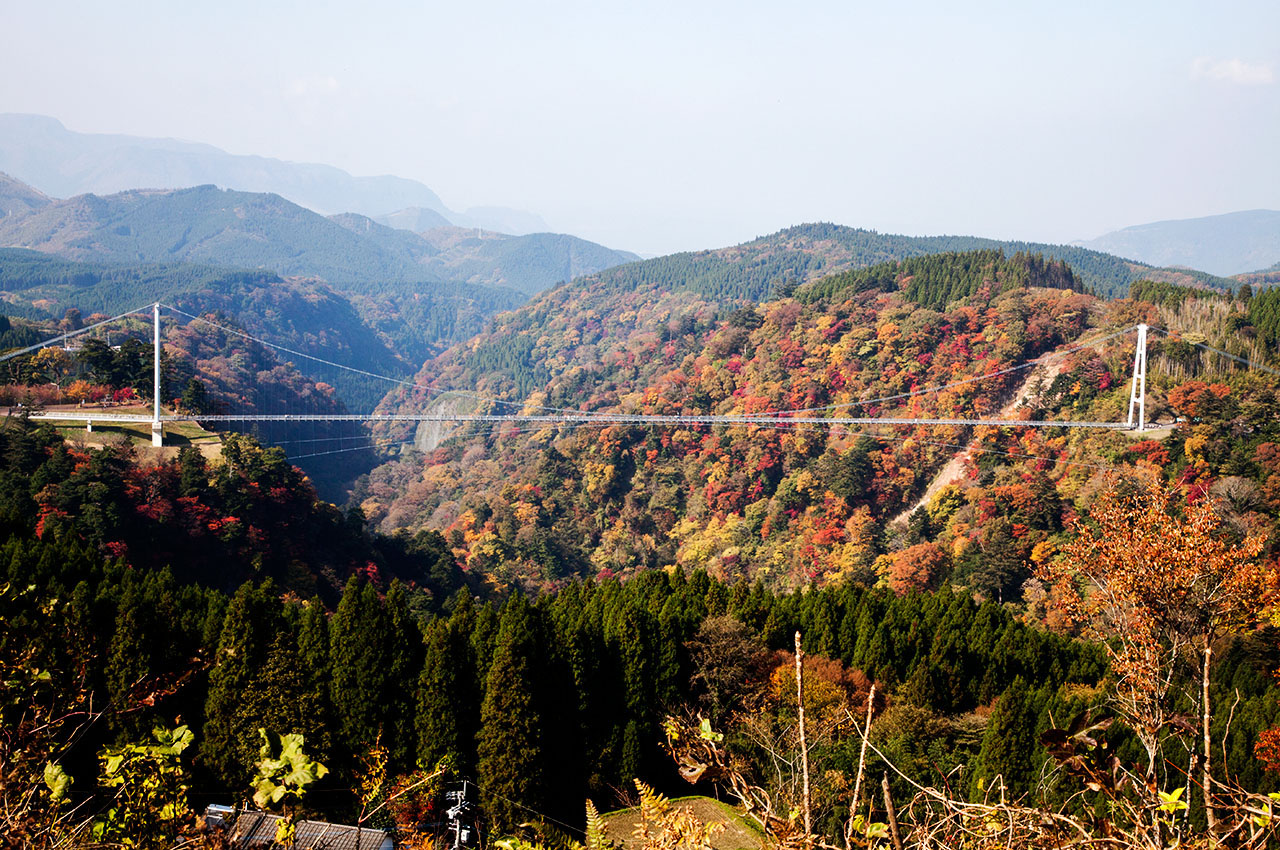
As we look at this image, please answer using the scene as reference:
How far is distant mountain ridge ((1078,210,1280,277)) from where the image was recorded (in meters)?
146

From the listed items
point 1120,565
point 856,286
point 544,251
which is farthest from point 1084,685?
point 544,251

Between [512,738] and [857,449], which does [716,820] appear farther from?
[857,449]

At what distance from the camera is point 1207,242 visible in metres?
156

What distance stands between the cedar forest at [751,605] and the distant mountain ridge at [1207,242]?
397 ft

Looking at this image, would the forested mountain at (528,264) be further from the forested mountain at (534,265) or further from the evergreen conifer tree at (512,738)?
the evergreen conifer tree at (512,738)

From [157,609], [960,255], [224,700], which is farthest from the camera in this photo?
[960,255]

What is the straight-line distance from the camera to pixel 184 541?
935 inches

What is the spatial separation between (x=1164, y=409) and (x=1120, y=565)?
2236 cm

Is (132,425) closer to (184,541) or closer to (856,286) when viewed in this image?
(184,541)

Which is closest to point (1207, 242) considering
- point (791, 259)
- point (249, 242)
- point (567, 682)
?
point (791, 259)

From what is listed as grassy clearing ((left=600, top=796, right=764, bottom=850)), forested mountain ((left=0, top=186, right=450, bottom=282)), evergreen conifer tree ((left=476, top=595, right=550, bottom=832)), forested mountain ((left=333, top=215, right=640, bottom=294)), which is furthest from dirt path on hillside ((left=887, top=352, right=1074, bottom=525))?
forested mountain ((left=333, top=215, right=640, bottom=294))

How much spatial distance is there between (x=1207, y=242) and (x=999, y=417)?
5797 inches

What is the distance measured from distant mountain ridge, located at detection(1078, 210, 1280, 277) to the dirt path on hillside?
119 meters

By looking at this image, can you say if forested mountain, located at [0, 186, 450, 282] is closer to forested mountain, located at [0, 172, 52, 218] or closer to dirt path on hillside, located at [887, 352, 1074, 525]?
forested mountain, located at [0, 172, 52, 218]
